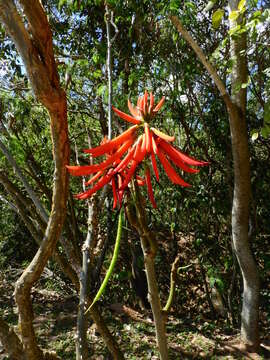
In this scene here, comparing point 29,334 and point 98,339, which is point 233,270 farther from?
point 29,334

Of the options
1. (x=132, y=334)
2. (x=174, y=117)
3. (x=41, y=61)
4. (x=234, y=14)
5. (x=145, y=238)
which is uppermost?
(x=174, y=117)

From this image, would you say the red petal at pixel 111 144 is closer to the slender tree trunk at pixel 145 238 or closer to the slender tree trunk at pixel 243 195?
the slender tree trunk at pixel 145 238

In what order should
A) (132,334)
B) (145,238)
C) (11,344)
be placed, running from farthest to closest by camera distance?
(132,334), (11,344), (145,238)

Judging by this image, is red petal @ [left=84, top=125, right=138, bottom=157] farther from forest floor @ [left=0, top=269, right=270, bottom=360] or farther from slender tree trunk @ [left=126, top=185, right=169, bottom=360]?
forest floor @ [left=0, top=269, right=270, bottom=360]

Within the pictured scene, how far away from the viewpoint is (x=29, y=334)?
3.53 ft

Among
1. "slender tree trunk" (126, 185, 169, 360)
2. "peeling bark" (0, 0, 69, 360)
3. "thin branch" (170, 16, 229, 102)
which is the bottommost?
"slender tree trunk" (126, 185, 169, 360)

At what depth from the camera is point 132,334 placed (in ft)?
9.40

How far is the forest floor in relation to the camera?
252 centimetres

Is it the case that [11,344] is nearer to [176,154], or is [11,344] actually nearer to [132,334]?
[176,154]

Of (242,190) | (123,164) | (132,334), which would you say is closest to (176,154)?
(123,164)

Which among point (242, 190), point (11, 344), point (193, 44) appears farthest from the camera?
point (242, 190)

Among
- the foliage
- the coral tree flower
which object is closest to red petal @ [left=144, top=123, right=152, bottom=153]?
the coral tree flower

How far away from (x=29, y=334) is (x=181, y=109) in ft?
7.49

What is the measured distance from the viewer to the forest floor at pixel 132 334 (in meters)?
2.52
